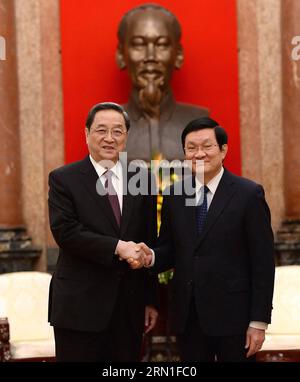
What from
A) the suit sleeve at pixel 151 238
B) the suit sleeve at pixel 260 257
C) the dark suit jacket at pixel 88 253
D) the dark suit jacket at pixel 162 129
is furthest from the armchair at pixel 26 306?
the suit sleeve at pixel 260 257

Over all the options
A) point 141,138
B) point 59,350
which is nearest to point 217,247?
point 59,350

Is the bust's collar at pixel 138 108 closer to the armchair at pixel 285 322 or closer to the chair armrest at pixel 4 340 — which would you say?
the armchair at pixel 285 322

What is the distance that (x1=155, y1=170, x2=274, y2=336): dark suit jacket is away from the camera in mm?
3152

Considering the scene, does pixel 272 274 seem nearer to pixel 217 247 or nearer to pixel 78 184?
pixel 217 247

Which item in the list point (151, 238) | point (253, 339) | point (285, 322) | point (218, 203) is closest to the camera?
point (253, 339)

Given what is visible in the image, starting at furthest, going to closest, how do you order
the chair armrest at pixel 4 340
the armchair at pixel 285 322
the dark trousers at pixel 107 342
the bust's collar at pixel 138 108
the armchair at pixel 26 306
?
the bust's collar at pixel 138 108 → the armchair at pixel 26 306 → the armchair at pixel 285 322 → the chair armrest at pixel 4 340 → the dark trousers at pixel 107 342

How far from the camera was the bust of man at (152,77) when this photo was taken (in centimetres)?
635

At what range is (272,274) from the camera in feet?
10.4

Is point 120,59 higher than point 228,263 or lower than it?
higher

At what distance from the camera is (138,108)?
21.3 ft

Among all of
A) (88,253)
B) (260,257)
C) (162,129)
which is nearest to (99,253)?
(88,253)

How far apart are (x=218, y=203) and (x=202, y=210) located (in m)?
0.08

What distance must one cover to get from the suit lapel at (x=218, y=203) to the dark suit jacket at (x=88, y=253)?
289mm

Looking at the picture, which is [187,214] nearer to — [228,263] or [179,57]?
[228,263]
